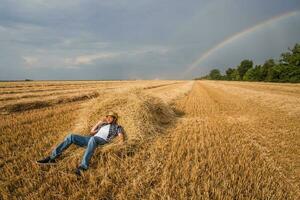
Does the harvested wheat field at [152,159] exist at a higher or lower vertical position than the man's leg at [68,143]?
A: lower

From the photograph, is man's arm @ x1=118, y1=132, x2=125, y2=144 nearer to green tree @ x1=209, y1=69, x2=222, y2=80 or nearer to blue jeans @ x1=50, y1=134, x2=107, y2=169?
blue jeans @ x1=50, y1=134, x2=107, y2=169

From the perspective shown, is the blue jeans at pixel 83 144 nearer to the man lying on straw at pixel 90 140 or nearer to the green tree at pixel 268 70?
the man lying on straw at pixel 90 140

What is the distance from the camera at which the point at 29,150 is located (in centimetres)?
531

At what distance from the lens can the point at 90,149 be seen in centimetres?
460

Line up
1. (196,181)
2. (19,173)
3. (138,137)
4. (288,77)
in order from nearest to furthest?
(196,181), (19,173), (138,137), (288,77)

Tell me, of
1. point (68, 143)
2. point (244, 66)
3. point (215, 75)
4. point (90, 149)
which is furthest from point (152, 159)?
point (215, 75)

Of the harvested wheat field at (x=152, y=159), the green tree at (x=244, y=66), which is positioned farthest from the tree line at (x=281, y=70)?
the harvested wheat field at (x=152, y=159)

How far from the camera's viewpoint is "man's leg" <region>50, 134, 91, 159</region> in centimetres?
467

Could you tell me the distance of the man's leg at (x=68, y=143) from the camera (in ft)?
15.3

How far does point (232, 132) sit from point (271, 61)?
66.1 m

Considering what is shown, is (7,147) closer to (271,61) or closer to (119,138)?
(119,138)

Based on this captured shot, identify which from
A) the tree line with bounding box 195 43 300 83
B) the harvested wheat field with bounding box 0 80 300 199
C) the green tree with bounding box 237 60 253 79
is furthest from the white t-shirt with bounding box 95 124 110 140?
the green tree with bounding box 237 60 253 79

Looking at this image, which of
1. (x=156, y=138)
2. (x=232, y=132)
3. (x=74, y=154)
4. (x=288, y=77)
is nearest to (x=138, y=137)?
(x=156, y=138)

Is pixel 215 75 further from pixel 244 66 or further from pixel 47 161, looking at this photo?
pixel 47 161
